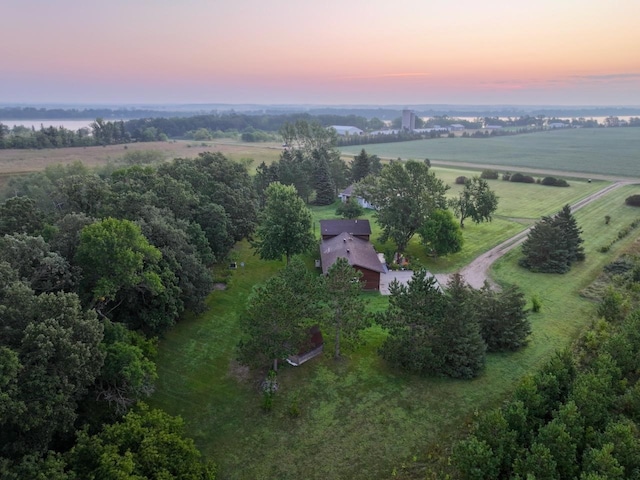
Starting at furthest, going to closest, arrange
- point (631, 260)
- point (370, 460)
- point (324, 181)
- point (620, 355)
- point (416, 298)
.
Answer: point (324, 181), point (631, 260), point (416, 298), point (620, 355), point (370, 460)

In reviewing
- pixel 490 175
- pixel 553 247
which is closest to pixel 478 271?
pixel 553 247

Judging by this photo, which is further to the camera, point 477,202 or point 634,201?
point 634,201

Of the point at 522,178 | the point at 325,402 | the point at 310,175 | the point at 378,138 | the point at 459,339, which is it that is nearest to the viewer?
the point at 325,402

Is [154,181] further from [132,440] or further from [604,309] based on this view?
[604,309]

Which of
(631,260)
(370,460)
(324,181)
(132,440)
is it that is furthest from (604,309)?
(324,181)

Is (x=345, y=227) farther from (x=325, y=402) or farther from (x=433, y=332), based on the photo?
(x=325, y=402)

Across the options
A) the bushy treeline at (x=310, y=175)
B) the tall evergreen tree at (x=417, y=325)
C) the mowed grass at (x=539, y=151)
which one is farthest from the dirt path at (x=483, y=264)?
the mowed grass at (x=539, y=151)

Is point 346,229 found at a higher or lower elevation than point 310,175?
lower
